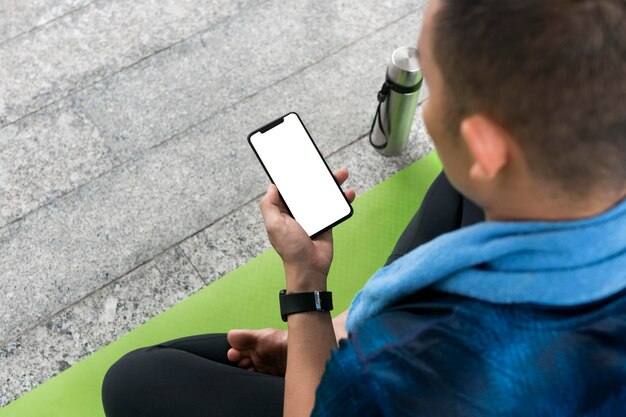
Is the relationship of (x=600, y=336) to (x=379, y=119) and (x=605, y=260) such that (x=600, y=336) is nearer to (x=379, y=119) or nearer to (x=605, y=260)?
(x=605, y=260)

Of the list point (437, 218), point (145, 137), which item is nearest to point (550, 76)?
point (437, 218)

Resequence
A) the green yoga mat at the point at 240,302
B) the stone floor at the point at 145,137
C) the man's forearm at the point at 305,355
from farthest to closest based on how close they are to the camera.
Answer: the stone floor at the point at 145,137 < the green yoga mat at the point at 240,302 < the man's forearm at the point at 305,355

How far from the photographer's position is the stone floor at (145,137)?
158cm

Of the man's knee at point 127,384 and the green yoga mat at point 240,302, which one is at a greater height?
the man's knee at point 127,384

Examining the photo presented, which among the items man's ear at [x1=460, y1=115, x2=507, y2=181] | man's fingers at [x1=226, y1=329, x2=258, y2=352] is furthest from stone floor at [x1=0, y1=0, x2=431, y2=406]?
man's ear at [x1=460, y1=115, x2=507, y2=181]

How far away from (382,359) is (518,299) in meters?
0.17

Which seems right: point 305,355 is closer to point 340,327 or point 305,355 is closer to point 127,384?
point 340,327

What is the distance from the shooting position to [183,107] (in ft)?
6.07

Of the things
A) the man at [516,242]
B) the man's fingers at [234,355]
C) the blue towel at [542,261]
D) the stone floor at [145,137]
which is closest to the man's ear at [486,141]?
the man at [516,242]

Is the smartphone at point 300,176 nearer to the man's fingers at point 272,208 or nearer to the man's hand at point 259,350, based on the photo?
the man's fingers at point 272,208

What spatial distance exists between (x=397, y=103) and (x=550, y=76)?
1.00 meters

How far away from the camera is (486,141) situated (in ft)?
1.92

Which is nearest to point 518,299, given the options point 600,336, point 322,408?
point 600,336

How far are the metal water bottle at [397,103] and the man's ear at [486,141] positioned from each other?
2.80 feet
